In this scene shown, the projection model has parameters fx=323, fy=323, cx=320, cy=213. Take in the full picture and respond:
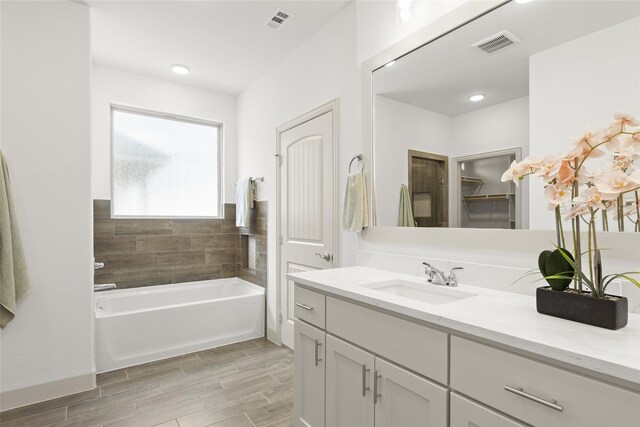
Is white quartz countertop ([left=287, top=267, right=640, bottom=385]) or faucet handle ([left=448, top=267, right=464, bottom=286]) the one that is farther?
faucet handle ([left=448, top=267, right=464, bottom=286])

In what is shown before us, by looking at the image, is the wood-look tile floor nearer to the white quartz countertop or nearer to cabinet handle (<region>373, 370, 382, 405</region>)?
cabinet handle (<region>373, 370, 382, 405</region>)

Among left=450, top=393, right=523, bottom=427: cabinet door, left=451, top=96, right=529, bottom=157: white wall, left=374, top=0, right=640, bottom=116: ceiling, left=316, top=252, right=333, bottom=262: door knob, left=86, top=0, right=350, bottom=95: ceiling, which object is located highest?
left=86, top=0, right=350, bottom=95: ceiling

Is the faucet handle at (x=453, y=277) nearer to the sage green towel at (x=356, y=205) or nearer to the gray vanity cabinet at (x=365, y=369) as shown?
the gray vanity cabinet at (x=365, y=369)

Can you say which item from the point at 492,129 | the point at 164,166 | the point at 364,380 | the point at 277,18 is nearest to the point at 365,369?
the point at 364,380

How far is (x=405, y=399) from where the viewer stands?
1150 mm

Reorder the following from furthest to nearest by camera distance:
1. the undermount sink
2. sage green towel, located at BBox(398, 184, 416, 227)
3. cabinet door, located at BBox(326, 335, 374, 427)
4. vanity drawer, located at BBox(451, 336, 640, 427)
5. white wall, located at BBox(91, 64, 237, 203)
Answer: white wall, located at BBox(91, 64, 237, 203) → sage green towel, located at BBox(398, 184, 416, 227) → the undermount sink → cabinet door, located at BBox(326, 335, 374, 427) → vanity drawer, located at BBox(451, 336, 640, 427)

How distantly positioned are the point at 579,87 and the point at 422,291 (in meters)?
1.03

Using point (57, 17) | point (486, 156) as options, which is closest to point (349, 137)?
point (486, 156)

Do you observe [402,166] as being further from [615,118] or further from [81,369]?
[81,369]

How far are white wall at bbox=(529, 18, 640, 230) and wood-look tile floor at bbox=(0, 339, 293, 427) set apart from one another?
1.94 meters

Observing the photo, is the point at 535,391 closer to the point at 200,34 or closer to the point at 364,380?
the point at 364,380

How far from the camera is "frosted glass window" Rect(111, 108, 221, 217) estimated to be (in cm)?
346

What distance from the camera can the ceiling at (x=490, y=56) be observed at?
120 centimetres

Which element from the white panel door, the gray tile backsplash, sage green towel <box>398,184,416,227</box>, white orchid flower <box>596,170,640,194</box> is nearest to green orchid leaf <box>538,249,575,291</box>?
white orchid flower <box>596,170,640,194</box>
